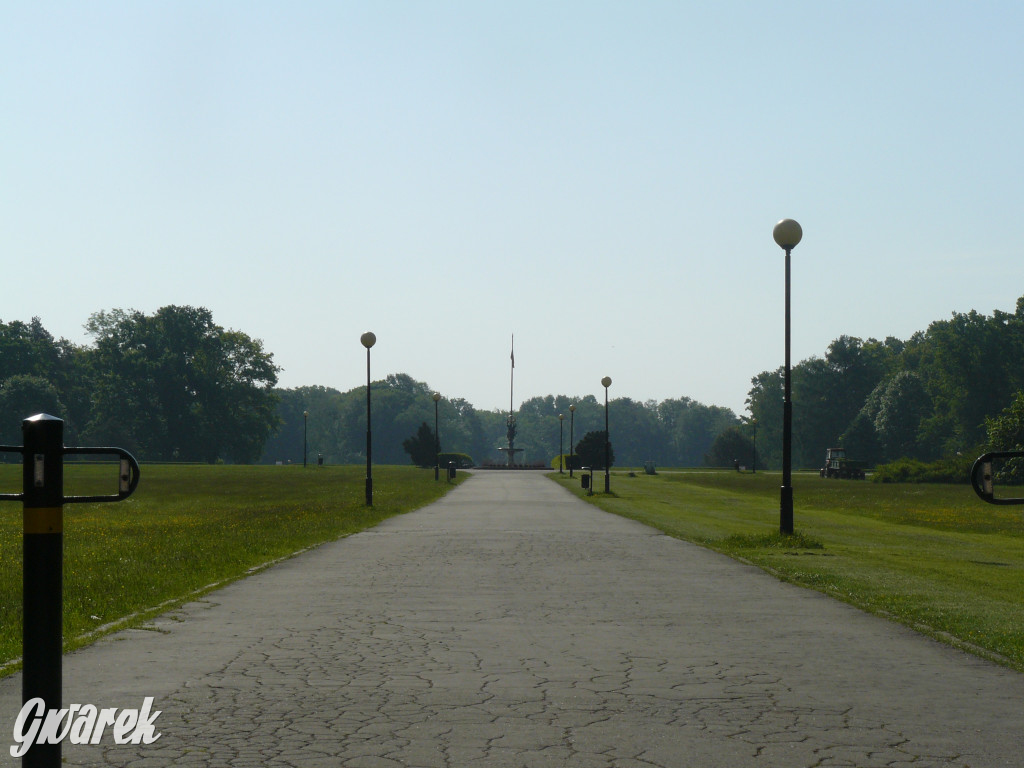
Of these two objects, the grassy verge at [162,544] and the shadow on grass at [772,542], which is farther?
the shadow on grass at [772,542]

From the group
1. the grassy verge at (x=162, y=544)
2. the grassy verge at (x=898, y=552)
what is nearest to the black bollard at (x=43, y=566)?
the grassy verge at (x=162, y=544)

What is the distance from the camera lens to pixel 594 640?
30.3ft

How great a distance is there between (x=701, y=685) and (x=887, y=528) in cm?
2231

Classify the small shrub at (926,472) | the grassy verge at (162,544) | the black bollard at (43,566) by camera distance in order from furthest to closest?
the small shrub at (926,472), the grassy verge at (162,544), the black bollard at (43,566)

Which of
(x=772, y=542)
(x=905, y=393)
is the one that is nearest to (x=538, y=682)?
(x=772, y=542)

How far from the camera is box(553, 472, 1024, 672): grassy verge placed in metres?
10.6

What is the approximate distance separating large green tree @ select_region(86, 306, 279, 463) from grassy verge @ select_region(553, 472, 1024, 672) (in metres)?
70.9

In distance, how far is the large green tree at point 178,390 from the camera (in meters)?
103

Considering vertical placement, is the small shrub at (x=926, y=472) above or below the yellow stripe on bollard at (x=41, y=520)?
below

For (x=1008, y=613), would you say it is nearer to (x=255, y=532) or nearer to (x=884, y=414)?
(x=255, y=532)

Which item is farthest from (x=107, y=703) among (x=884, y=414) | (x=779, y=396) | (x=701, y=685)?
(x=779, y=396)

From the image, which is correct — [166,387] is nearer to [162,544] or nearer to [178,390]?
[178,390]

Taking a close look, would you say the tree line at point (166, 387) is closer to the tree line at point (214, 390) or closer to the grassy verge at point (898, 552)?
the tree line at point (214, 390)

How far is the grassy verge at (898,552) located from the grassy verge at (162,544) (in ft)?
25.0
